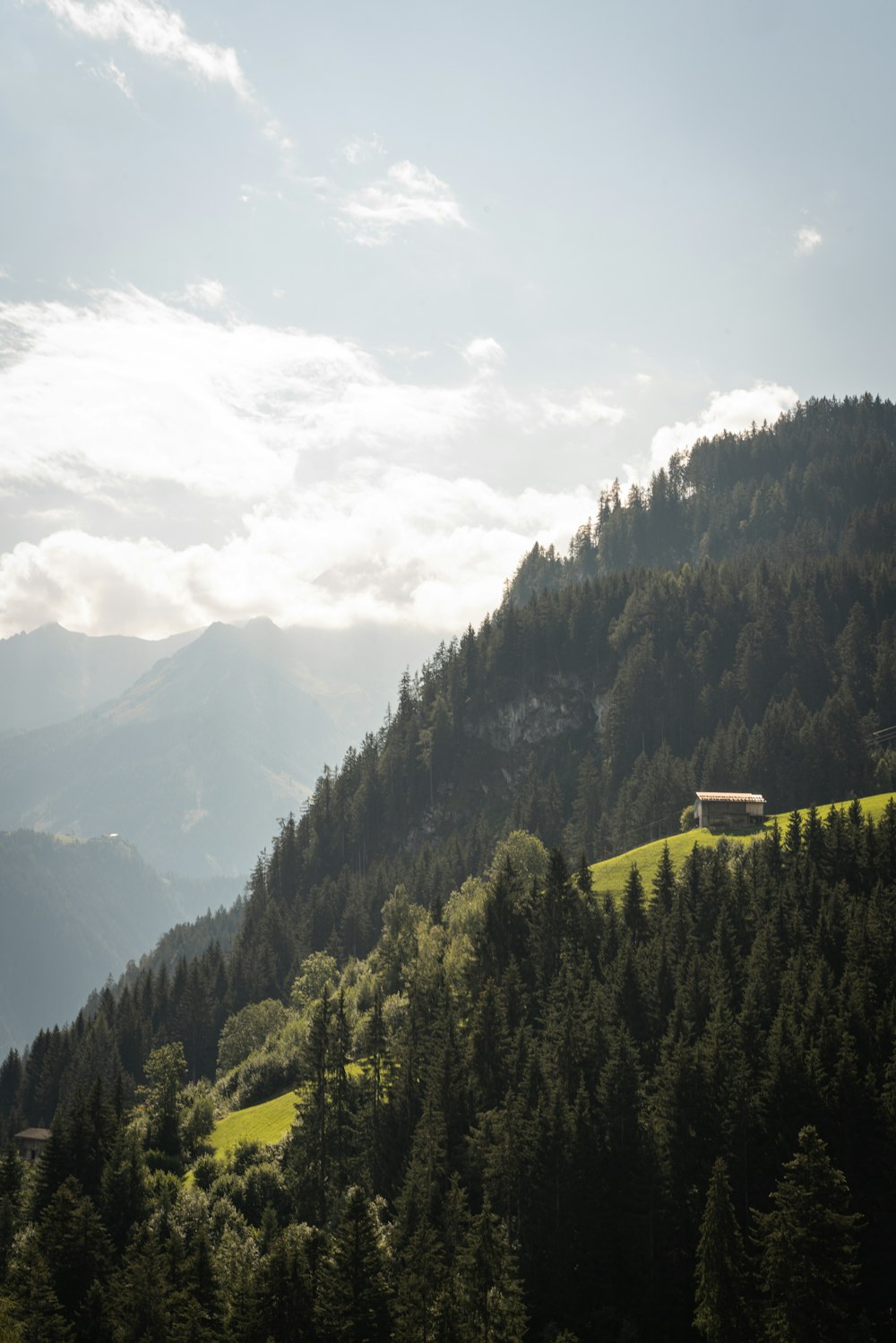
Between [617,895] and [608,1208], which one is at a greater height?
[617,895]

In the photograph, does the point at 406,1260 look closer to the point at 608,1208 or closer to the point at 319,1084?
the point at 608,1208

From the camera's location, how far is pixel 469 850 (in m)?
177

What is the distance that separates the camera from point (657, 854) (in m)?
132

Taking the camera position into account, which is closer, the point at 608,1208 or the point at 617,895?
the point at 608,1208

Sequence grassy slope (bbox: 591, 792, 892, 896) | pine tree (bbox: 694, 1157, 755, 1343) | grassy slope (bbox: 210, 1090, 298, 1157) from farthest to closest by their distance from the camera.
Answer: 1. grassy slope (bbox: 591, 792, 892, 896)
2. grassy slope (bbox: 210, 1090, 298, 1157)
3. pine tree (bbox: 694, 1157, 755, 1343)

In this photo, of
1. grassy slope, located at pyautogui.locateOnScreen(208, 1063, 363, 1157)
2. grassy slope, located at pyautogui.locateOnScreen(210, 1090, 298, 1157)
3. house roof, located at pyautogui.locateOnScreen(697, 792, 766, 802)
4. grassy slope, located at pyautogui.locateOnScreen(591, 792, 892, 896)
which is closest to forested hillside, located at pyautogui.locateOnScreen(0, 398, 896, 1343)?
grassy slope, located at pyautogui.locateOnScreen(208, 1063, 363, 1157)

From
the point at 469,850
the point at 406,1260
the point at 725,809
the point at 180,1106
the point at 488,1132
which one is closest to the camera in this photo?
the point at 406,1260

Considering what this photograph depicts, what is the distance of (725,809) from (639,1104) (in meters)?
68.7

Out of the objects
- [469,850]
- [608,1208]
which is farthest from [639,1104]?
[469,850]

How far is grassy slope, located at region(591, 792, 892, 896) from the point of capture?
12106 cm

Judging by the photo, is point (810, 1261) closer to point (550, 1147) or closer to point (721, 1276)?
point (721, 1276)

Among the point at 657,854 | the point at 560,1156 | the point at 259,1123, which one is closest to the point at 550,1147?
the point at 560,1156

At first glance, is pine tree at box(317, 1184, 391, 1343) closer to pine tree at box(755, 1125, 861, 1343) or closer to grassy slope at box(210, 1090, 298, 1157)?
pine tree at box(755, 1125, 861, 1343)

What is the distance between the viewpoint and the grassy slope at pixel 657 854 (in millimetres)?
121062
